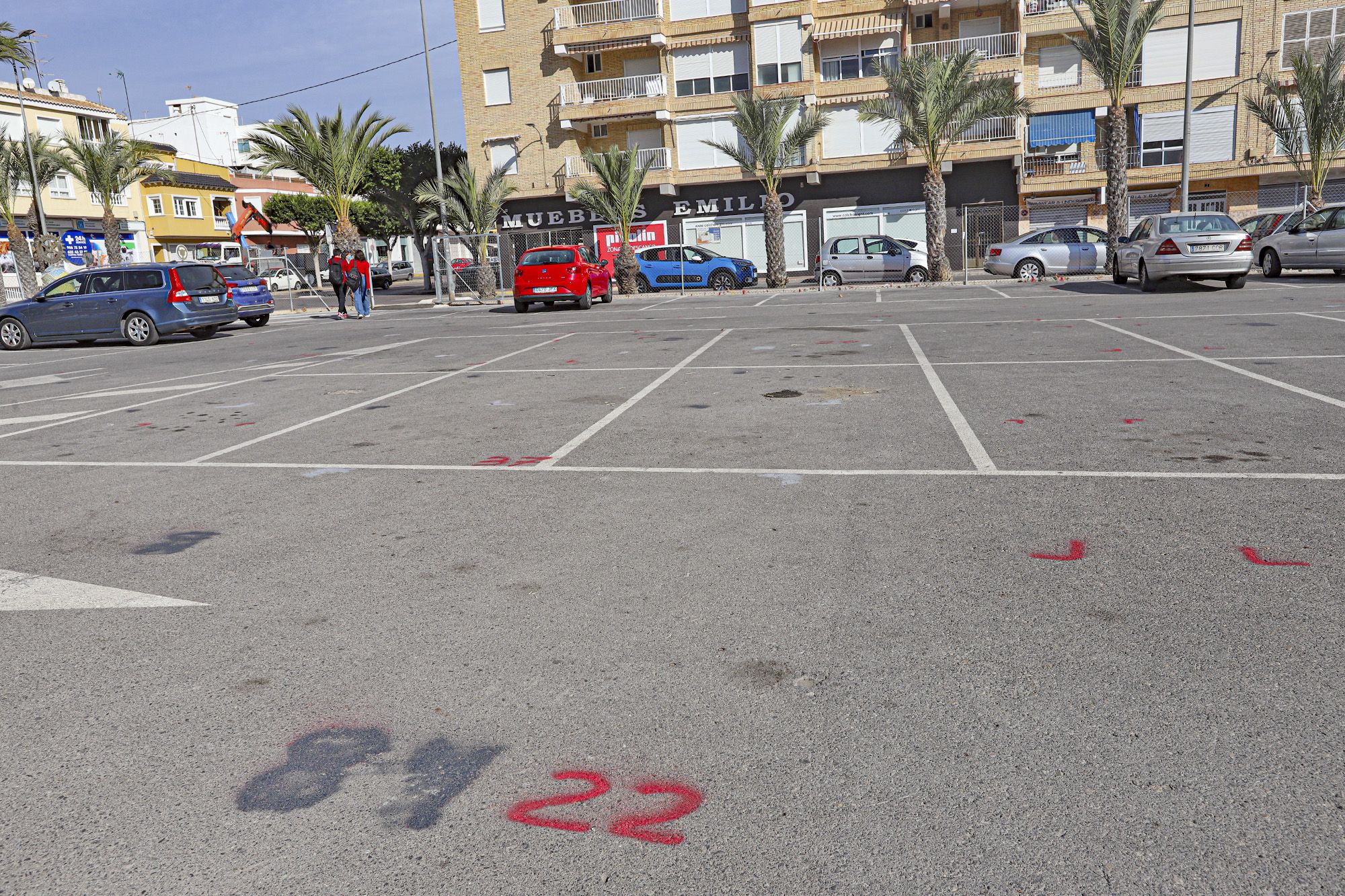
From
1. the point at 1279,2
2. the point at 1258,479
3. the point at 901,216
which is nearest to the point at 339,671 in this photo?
the point at 1258,479

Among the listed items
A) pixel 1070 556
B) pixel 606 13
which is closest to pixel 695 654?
pixel 1070 556

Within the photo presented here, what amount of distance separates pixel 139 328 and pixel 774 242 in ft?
63.3

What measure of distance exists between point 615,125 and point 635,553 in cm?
4045

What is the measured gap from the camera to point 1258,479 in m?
5.56

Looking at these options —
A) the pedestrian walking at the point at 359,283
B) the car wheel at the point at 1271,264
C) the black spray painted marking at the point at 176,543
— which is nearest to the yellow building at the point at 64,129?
the pedestrian walking at the point at 359,283

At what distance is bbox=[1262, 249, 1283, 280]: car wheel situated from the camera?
23031 millimetres

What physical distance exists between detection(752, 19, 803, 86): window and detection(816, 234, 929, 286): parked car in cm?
1233

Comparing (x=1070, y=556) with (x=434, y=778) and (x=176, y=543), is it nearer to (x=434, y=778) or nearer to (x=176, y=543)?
(x=434, y=778)

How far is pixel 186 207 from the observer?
201 feet

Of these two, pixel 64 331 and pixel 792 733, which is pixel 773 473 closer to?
pixel 792 733

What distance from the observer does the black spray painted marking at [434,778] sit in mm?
2619

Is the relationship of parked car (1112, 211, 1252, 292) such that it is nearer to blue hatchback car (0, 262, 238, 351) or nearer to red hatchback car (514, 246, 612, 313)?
red hatchback car (514, 246, 612, 313)

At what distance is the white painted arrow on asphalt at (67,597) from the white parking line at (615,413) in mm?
2817

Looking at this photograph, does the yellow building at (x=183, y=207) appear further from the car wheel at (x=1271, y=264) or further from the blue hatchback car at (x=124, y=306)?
the car wheel at (x=1271, y=264)
